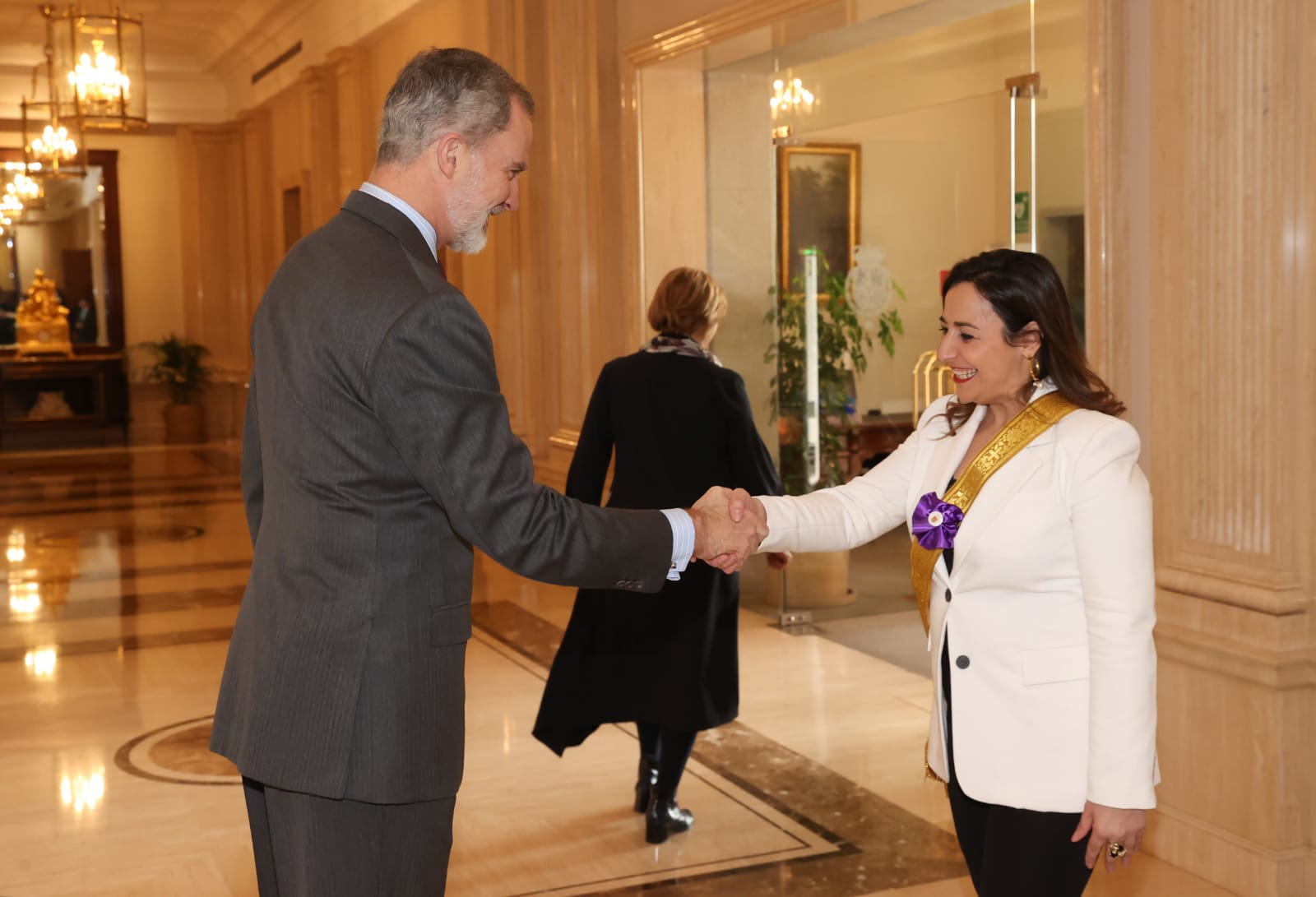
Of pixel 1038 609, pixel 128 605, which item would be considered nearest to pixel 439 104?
pixel 1038 609

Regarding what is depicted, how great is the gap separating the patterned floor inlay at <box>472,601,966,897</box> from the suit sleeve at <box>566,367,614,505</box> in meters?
1.16

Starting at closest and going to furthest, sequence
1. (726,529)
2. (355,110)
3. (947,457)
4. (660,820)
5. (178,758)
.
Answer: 1. (947,457)
2. (726,529)
3. (660,820)
4. (178,758)
5. (355,110)

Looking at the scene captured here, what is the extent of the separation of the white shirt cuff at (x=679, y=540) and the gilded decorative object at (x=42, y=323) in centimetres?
1760

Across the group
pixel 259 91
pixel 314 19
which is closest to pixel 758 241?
pixel 314 19

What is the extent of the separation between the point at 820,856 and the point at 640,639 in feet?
2.69

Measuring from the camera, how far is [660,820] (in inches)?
168

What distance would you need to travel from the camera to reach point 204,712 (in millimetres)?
5836

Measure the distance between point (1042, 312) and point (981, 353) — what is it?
12cm

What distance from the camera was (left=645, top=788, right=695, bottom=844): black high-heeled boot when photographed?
4.26 meters

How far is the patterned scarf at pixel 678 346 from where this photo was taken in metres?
4.37

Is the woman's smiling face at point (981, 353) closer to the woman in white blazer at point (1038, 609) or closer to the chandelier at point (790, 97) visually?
the woman in white blazer at point (1038, 609)

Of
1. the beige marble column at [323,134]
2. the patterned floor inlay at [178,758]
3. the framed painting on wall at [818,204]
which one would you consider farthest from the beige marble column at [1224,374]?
the beige marble column at [323,134]

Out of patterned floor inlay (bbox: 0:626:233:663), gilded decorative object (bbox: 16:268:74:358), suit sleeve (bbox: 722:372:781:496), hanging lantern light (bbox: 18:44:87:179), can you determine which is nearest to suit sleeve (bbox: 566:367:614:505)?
suit sleeve (bbox: 722:372:781:496)

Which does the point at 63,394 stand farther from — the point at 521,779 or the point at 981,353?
the point at 981,353
